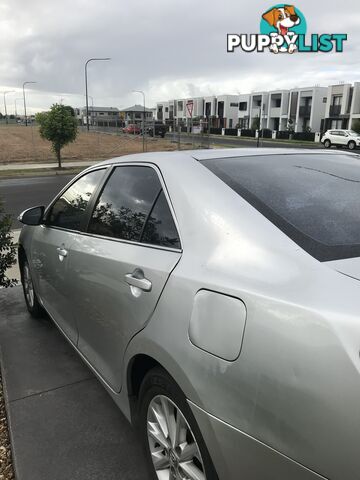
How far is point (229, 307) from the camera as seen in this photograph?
1480mm

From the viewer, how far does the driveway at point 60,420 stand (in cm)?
242

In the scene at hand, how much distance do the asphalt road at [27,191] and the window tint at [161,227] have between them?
24.5 feet

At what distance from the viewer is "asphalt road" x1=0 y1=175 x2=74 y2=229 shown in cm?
1112

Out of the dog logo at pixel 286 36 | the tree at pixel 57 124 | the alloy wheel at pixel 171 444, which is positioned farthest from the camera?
the dog logo at pixel 286 36

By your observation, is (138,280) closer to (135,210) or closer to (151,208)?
(151,208)

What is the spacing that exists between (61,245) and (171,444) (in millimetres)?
1669

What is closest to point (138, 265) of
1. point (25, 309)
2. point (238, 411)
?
point (238, 411)

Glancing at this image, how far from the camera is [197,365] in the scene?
157 cm

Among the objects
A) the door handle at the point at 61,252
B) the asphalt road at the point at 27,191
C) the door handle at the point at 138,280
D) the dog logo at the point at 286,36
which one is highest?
the dog logo at the point at 286,36

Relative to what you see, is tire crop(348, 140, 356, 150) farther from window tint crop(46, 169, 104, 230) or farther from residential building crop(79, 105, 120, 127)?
window tint crop(46, 169, 104, 230)

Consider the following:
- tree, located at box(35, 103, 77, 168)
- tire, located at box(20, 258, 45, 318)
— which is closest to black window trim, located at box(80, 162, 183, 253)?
tire, located at box(20, 258, 45, 318)

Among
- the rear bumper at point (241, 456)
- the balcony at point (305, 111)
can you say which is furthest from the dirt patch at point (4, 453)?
the balcony at point (305, 111)

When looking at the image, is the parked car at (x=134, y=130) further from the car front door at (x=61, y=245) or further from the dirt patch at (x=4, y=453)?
the dirt patch at (x=4, y=453)

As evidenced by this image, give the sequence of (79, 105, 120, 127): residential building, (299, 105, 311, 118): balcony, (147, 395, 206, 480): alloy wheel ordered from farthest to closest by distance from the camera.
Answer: (299, 105, 311, 118): balcony, (79, 105, 120, 127): residential building, (147, 395, 206, 480): alloy wheel
